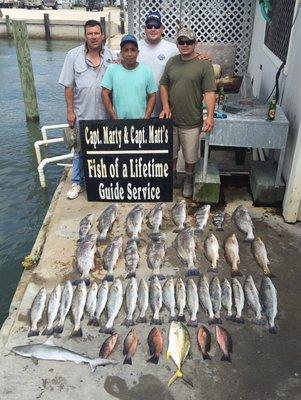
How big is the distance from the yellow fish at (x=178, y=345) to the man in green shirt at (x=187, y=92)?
2.80 metres

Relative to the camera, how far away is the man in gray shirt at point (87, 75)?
5543mm

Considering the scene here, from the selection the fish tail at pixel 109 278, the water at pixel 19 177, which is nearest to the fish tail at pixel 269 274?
the fish tail at pixel 109 278

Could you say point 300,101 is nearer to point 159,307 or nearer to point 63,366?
point 159,307

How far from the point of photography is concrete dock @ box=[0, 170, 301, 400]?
338 centimetres

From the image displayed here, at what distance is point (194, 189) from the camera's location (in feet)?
20.2

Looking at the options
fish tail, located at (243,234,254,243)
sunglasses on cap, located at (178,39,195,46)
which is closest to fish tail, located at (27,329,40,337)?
fish tail, located at (243,234,254,243)

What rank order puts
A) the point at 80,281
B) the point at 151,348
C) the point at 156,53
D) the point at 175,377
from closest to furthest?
the point at 175,377, the point at 151,348, the point at 80,281, the point at 156,53

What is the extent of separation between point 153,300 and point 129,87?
299 centimetres

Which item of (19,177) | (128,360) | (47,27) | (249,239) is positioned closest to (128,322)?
(128,360)

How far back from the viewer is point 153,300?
4.26 m

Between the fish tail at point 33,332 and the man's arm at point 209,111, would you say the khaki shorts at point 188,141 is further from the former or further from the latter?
the fish tail at point 33,332

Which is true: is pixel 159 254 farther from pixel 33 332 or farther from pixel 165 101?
pixel 165 101

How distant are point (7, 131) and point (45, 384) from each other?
35.1ft

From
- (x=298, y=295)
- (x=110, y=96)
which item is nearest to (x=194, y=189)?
(x=110, y=96)
